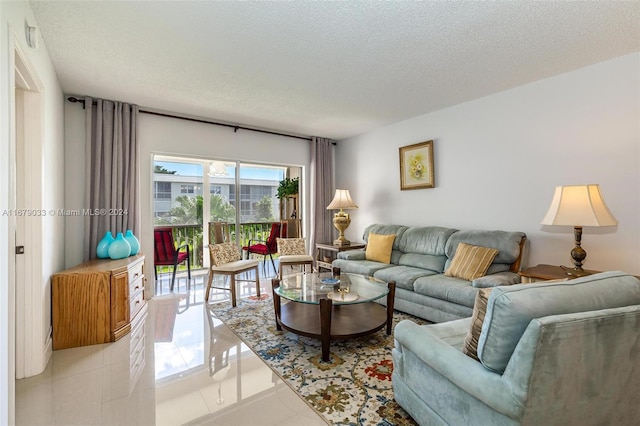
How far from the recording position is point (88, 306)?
2689 mm

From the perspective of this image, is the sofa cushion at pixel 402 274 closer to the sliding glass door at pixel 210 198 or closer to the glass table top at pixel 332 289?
the glass table top at pixel 332 289

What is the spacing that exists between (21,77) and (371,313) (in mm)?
3257

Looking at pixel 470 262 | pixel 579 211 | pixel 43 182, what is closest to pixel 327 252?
pixel 470 262

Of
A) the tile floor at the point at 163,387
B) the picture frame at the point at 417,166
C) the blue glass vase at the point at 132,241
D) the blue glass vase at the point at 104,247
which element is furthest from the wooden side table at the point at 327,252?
the blue glass vase at the point at 104,247

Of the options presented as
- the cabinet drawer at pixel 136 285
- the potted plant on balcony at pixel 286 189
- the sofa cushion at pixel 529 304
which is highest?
the potted plant on balcony at pixel 286 189

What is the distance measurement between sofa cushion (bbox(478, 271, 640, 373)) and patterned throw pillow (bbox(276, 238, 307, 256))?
145 inches

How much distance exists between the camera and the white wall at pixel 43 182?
4.62 feet

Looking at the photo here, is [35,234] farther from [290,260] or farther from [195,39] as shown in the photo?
[290,260]

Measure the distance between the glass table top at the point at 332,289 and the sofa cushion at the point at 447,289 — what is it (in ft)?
1.42

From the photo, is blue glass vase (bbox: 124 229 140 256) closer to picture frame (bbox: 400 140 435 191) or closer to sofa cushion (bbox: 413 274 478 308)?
sofa cushion (bbox: 413 274 478 308)

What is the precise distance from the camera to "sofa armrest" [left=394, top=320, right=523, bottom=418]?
45.9 inches

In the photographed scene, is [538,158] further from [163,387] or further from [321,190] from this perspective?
[163,387]

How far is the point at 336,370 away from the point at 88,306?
225cm

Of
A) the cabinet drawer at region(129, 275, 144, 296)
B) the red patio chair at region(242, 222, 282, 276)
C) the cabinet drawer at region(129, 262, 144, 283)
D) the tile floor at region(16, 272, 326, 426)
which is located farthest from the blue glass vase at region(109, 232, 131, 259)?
the red patio chair at region(242, 222, 282, 276)
